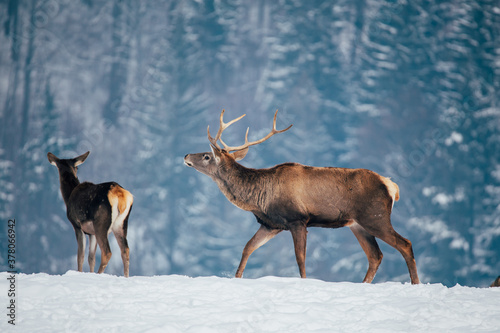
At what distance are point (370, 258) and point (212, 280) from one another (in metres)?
2.46

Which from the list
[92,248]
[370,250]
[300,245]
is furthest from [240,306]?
[92,248]

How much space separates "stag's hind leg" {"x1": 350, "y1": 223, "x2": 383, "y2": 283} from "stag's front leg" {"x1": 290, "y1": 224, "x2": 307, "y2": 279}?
85cm

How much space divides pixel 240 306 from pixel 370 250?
2.99 m

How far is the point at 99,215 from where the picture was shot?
746 cm

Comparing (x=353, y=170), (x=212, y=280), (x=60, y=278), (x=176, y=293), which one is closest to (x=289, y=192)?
(x=353, y=170)

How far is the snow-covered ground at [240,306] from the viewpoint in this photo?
427 centimetres

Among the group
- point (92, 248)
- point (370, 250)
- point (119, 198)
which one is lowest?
point (92, 248)

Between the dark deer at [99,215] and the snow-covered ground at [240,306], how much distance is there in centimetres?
179

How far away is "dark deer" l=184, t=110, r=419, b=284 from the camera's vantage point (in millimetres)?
6883

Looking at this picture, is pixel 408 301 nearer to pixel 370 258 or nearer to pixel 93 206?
pixel 370 258

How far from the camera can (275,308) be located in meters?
4.69

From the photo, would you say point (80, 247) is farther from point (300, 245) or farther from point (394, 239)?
point (394, 239)

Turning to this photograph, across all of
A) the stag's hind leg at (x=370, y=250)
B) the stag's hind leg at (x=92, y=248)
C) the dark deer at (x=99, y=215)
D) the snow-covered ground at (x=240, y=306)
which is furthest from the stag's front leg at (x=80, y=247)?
the stag's hind leg at (x=370, y=250)

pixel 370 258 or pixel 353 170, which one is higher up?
pixel 353 170
